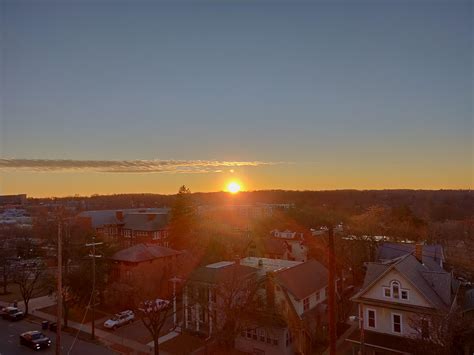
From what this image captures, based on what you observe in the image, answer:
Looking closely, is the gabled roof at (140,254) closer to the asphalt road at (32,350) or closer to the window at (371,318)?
the asphalt road at (32,350)

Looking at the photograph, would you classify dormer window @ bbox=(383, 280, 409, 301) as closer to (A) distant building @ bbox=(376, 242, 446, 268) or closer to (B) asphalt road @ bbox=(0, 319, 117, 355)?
(A) distant building @ bbox=(376, 242, 446, 268)

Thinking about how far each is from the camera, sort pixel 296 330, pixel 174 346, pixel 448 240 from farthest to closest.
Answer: pixel 448 240, pixel 174 346, pixel 296 330

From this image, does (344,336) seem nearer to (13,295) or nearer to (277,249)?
(277,249)

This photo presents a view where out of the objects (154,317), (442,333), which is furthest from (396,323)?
(154,317)

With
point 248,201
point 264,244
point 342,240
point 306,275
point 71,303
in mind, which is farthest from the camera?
point 248,201

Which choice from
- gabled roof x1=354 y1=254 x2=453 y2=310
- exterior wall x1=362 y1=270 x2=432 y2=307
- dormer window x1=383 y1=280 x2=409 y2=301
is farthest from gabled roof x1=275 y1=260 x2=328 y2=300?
dormer window x1=383 y1=280 x2=409 y2=301

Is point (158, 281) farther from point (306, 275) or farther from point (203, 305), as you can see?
point (306, 275)

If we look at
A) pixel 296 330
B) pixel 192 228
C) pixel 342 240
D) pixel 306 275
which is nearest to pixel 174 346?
pixel 296 330
